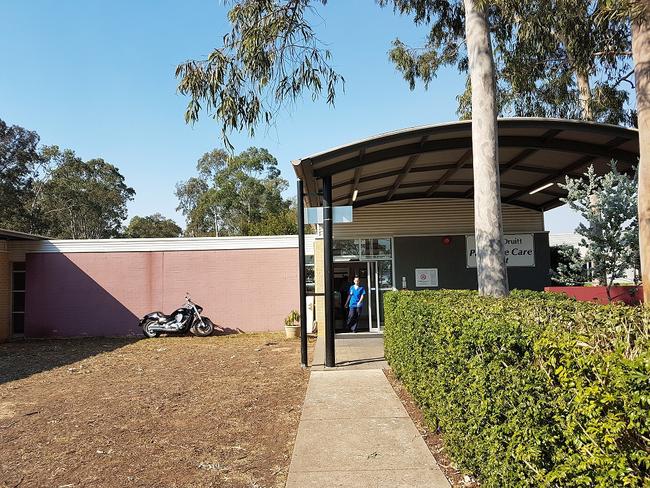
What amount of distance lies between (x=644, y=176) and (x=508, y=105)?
12449 millimetres

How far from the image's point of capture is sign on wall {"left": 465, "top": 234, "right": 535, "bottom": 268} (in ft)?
48.3

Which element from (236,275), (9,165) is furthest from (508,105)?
(9,165)

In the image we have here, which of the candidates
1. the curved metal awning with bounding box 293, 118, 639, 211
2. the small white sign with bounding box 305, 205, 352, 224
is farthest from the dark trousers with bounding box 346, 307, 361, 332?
the small white sign with bounding box 305, 205, 352, 224

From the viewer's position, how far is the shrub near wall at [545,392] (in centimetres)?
202

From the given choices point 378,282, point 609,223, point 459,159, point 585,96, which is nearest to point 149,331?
point 378,282

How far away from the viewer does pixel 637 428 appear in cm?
194

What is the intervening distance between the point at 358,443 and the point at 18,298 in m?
15.5

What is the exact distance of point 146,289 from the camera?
16344 mm

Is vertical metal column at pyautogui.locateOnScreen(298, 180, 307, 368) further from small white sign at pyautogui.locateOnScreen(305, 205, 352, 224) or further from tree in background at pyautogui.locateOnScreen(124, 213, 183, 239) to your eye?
tree in background at pyautogui.locateOnScreen(124, 213, 183, 239)

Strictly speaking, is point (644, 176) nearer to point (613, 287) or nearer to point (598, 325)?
point (598, 325)

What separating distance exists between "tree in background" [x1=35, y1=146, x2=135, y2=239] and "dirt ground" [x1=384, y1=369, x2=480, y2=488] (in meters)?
38.8

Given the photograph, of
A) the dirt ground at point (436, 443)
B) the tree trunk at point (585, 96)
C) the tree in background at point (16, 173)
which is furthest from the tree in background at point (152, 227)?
the dirt ground at point (436, 443)

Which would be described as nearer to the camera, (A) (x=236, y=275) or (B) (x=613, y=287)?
(B) (x=613, y=287)

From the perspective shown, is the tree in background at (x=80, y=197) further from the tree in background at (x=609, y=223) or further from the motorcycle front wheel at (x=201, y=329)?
the tree in background at (x=609, y=223)
